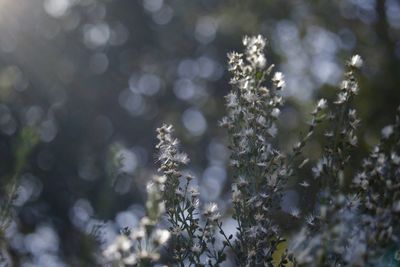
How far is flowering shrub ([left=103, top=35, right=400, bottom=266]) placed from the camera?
2.14 metres

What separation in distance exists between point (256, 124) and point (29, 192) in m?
8.93

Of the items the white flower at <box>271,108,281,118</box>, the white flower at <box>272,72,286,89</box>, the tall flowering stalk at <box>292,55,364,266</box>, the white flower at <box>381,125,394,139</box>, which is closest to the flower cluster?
the tall flowering stalk at <box>292,55,364,266</box>

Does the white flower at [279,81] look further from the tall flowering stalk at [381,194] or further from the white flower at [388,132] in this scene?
the white flower at [388,132]

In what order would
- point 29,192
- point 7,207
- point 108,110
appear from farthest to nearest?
point 108,110, point 29,192, point 7,207

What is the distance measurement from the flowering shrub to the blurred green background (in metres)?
7.33

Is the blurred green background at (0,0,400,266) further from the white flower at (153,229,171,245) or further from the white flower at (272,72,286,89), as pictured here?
the white flower at (153,229,171,245)

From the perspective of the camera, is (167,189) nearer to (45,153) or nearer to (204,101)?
(45,153)

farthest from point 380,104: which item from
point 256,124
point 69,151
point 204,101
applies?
point 256,124

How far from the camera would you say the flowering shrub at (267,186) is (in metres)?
2.14

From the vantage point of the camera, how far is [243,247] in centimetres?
254

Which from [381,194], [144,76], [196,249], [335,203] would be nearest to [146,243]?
[335,203]

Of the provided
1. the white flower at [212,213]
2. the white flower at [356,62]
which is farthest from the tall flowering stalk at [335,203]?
the white flower at [212,213]

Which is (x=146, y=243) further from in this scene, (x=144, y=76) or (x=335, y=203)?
(x=144, y=76)

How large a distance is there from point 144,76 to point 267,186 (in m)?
12.1
